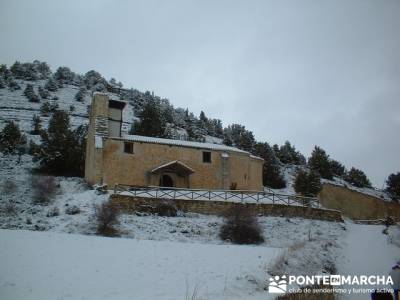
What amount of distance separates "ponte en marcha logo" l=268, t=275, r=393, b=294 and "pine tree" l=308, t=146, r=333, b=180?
34095 mm

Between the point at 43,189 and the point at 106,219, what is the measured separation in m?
8.69

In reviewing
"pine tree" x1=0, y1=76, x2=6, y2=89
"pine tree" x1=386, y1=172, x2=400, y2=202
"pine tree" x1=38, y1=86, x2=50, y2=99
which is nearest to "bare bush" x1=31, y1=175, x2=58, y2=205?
"pine tree" x1=386, y1=172, x2=400, y2=202

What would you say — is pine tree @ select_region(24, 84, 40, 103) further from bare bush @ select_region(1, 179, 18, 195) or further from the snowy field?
the snowy field

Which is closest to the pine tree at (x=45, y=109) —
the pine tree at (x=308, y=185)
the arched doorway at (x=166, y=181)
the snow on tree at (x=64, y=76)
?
the snow on tree at (x=64, y=76)

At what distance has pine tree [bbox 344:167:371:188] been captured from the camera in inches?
1930

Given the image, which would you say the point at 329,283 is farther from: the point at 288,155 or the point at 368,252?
the point at 288,155

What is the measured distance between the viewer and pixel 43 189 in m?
25.5

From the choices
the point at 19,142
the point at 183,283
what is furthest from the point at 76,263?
the point at 19,142

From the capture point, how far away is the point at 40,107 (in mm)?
53812

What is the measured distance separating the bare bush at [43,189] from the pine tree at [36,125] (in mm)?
17732

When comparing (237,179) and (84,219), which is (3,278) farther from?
(237,179)

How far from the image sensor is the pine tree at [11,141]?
3812cm

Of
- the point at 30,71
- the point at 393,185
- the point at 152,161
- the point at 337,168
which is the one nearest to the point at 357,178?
the point at 337,168

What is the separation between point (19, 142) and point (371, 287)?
35.8 meters
